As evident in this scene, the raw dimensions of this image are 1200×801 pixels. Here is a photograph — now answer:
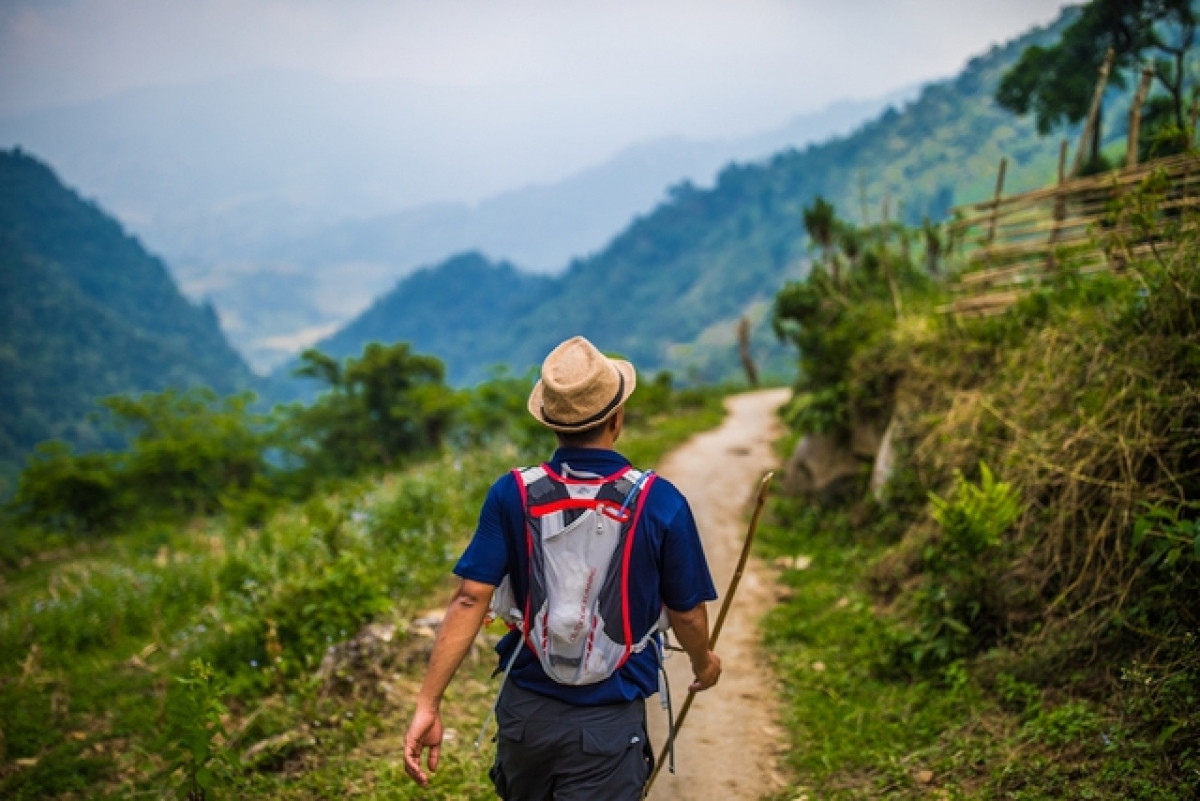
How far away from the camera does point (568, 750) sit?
7.47ft

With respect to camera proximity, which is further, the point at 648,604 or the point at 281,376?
the point at 281,376

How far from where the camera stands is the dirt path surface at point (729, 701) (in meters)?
4.38

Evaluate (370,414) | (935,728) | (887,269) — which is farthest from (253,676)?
(370,414)

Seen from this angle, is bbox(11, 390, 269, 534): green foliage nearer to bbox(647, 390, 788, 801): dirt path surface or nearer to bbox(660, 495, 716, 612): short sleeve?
bbox(647, 390, 788, 801): dirt path surface

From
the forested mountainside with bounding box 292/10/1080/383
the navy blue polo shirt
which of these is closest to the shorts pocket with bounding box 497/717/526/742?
the navy blue polo shirt

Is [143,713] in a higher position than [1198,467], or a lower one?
lower

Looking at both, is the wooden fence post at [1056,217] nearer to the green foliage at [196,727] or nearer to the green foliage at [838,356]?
the green foliage at [838,356]

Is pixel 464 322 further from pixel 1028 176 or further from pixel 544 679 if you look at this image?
pixel 544 679

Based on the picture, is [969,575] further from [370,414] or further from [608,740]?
[370,414]

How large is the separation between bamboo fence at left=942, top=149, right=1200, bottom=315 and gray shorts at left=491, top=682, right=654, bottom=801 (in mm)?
6164

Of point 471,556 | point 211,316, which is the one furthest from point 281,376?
point 471,556

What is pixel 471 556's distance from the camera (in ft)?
7.62

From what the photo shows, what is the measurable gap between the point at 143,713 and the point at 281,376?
18711 cm

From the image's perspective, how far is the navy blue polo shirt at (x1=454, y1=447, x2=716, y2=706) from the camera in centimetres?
227
